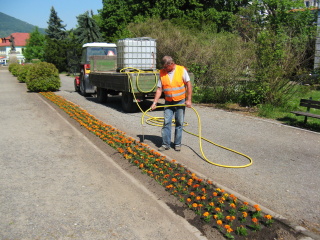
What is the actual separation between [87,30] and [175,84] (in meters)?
48.5

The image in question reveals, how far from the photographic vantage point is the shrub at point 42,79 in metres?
18.5

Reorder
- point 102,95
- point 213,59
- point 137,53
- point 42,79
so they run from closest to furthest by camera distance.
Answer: point 137,53 → point 213,59 → point 102,95 → point 42,79

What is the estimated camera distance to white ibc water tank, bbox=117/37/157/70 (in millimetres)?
11680

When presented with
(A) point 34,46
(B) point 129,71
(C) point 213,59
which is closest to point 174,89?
(B) point 129,71

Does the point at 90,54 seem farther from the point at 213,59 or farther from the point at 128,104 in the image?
the point at 213,59

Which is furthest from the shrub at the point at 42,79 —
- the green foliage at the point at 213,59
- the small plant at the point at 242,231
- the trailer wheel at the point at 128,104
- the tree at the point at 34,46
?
the tree at the point at 34,46

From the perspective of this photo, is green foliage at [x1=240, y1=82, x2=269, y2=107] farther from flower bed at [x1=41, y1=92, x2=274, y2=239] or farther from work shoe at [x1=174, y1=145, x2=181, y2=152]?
flower bed at [x1=41, y1=92, x2=274, y2=239]

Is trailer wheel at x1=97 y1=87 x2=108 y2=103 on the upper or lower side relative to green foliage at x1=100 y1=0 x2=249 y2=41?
lower

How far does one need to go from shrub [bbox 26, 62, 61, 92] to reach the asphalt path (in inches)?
373

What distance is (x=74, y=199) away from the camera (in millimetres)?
4484

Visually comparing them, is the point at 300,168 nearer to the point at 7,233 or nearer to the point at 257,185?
the point at 257,185

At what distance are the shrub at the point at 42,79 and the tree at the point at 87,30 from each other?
112ft

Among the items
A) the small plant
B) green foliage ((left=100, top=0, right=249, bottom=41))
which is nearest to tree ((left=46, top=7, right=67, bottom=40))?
green foliage ((left=100, top=0, right=249, bottom=41))

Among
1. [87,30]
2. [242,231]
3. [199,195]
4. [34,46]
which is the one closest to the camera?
[242,231]
